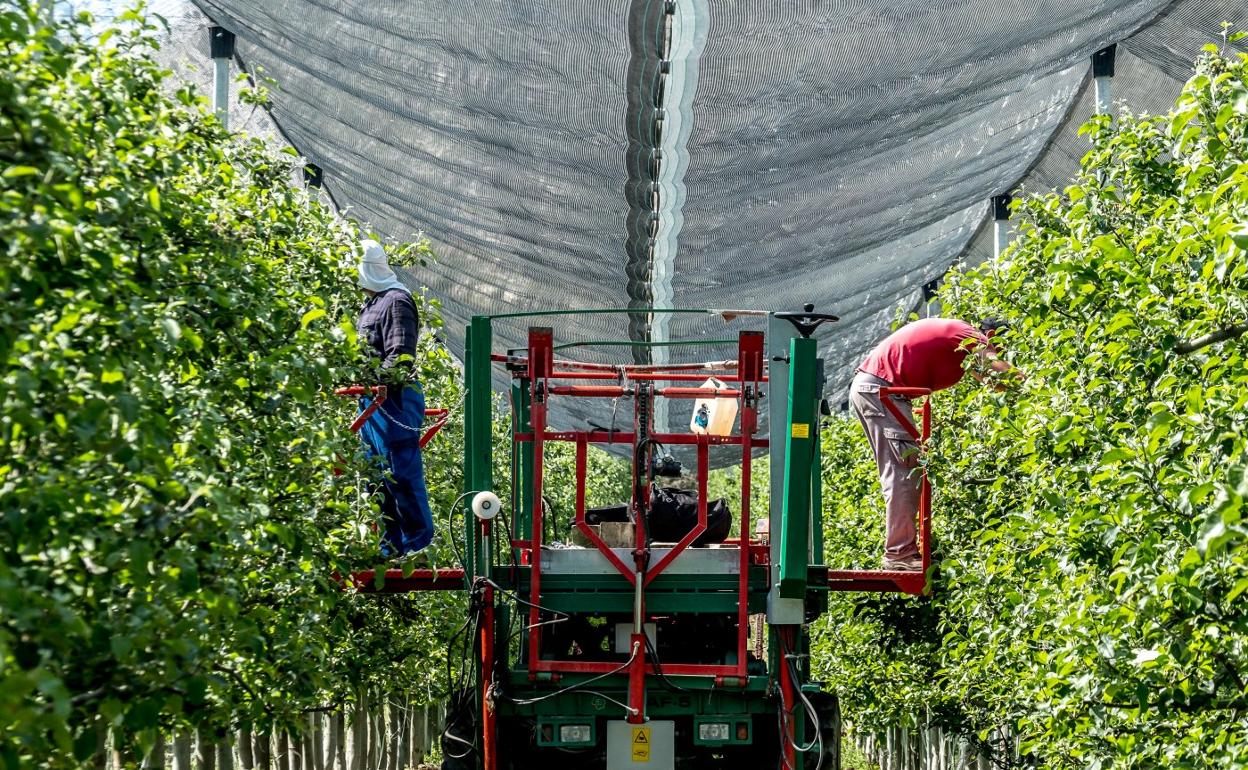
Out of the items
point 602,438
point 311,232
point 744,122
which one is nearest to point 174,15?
point 744,122

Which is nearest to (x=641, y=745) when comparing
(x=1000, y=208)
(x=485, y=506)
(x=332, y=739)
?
(x=485, y=506)

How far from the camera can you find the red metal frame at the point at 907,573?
988cm

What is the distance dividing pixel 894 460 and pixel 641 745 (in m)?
3.16

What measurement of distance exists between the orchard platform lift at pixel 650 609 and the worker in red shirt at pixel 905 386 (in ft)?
5.15

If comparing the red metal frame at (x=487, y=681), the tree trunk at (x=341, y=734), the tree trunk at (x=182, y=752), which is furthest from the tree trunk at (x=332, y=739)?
the red metal frame at (x=487, y=681)

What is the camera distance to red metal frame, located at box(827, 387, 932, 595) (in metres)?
9.88

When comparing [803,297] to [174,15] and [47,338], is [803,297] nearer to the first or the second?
[174,15]

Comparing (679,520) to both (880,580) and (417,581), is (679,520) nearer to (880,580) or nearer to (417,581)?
(880,580)

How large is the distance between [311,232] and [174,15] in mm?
7472

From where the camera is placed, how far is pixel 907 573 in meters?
10.1

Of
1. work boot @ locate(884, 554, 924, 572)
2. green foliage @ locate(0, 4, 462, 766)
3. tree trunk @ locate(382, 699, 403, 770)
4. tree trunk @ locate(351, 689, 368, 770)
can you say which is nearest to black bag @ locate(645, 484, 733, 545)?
work boot @ locate(884, 554, 924, 572)

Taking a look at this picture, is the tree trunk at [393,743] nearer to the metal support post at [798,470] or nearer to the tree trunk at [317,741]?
the tree trunk at [317,741]

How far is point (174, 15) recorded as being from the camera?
1530 cm

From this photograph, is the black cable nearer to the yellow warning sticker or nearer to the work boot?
the yellow warning sticker
